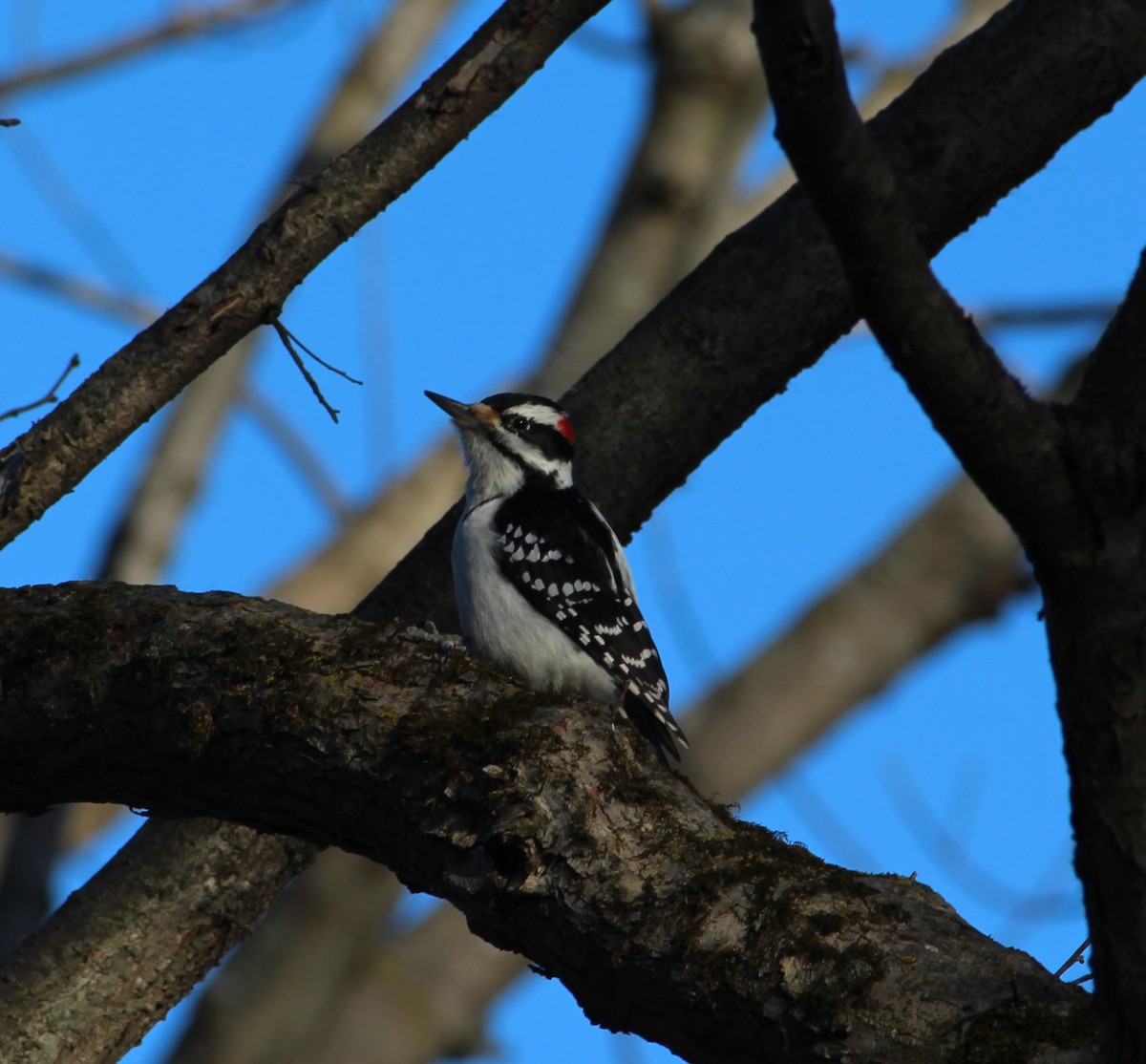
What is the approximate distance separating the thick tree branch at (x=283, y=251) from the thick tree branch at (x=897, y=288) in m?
2.09

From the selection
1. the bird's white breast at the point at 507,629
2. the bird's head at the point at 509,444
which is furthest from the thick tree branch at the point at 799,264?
the bird's head at the point at 509,444

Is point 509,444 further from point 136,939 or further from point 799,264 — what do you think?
point 136,939

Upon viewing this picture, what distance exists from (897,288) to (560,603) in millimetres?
2931

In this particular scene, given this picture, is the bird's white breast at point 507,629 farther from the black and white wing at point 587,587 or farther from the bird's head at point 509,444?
the bird's head at point 509,444

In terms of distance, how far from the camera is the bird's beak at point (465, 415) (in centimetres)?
627

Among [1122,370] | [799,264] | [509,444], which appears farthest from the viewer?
[509,444]

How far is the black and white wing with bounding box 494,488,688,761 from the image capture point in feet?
16.2

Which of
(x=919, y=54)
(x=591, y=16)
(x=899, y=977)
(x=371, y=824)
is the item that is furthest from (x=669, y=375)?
(x=919, y=54)

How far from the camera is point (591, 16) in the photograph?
4.30 m

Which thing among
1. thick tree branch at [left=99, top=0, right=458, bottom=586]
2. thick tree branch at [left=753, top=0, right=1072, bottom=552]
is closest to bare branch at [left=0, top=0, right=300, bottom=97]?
thick tree branch at [left=99, top=0, right=458, bottom=586]

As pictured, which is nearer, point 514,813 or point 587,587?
point 514,813

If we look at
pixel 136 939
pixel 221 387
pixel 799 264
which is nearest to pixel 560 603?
pixel 799 264

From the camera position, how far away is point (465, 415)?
20.7 ft

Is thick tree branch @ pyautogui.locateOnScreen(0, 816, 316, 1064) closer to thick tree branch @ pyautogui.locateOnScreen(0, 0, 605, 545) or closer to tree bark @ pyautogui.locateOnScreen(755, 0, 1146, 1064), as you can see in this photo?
thick tree branch @ pyautogui.locateOnScreen(0, 0, 605, 545)
